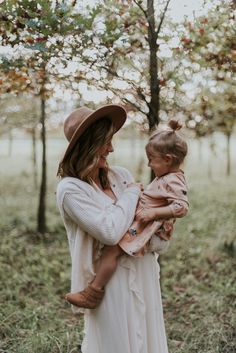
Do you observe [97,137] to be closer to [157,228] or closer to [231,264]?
[157,228]

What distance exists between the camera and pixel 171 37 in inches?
190

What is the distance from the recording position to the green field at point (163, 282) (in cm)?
475

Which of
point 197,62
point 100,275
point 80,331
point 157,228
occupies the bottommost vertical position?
point 80,331

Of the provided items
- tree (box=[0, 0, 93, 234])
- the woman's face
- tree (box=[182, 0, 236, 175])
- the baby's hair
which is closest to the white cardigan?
the woman's face

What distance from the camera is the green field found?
475 centimetres

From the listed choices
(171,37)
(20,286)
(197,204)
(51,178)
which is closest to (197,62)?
(171,37)

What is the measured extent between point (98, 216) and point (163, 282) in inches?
180

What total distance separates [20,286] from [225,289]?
2462mm

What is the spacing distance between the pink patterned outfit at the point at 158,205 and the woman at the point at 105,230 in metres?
0.07

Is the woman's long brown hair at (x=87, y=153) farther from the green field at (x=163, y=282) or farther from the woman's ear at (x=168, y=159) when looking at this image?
the green field at (x=163, y=282)

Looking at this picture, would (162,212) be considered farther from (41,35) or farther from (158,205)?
(41,35)

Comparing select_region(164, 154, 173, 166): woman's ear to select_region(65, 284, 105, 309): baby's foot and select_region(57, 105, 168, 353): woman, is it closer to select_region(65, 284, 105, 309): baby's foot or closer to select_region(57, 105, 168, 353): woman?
select_region(57, 105, 168, 353): woman

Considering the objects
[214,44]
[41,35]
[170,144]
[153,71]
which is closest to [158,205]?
[170,144]

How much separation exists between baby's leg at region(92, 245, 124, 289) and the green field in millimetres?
1787
